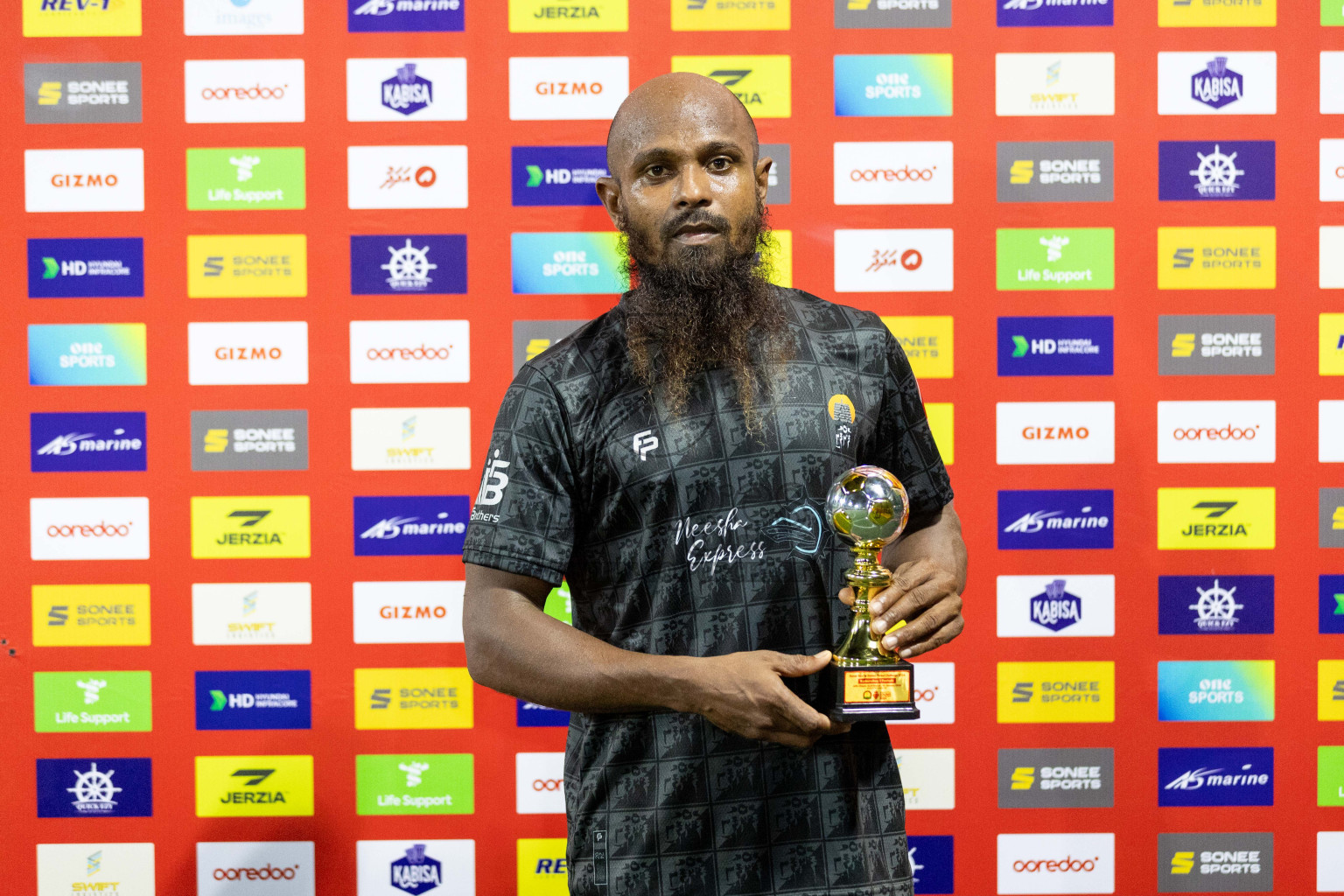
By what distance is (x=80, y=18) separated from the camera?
2.18 meters

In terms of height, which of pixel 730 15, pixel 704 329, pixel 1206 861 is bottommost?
pixel 1206 861

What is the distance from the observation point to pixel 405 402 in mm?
2195

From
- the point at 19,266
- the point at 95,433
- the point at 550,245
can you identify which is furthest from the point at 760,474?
the point at 19,266

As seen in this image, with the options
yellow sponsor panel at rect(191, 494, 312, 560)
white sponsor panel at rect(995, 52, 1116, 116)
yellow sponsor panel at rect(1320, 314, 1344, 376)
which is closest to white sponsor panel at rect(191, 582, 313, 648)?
yellow sponsor panel at rect(191, 494, 312, 560)

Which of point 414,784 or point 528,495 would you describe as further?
point 414,784

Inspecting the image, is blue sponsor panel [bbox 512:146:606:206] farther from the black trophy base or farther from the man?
the black trophy base

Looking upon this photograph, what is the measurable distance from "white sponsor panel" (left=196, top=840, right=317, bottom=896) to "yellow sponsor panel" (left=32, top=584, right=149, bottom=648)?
0.53 metres

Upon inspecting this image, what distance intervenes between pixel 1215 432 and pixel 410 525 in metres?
1.89

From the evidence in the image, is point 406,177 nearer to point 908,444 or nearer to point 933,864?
point 908,444

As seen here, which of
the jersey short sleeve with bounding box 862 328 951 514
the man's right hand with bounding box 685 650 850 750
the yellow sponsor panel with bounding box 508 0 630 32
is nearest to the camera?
the man's right hand with bounding box 685 650 850 750

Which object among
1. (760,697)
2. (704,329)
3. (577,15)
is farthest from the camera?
(577,15)

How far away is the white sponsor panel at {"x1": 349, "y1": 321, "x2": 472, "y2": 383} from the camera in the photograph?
2193 mm

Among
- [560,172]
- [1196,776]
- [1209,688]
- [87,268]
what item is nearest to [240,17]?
[87,268]

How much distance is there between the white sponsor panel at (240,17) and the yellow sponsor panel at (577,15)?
20.9 inches
